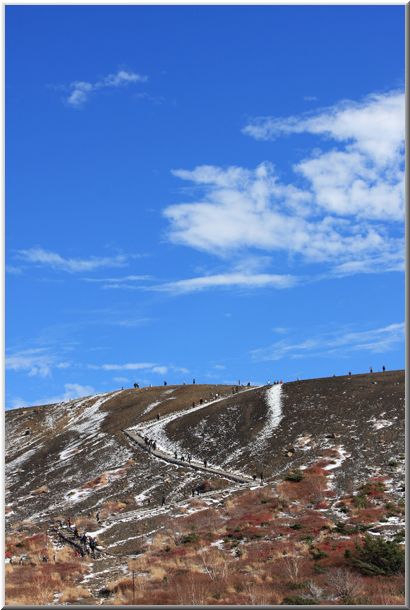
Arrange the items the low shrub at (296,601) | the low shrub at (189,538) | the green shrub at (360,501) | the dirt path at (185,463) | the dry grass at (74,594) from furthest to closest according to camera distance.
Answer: the dirt path at (185,463)
the green shrub at (360,501)
the low shrub at (189,538)
the dry grass at (74,594)
the low shrub at (296,601)

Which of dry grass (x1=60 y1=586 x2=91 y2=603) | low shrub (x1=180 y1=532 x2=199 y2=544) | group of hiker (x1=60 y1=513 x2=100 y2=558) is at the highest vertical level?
dry grass (x1=60 y1=586 x2=91 y2=603)

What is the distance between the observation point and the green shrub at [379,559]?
2900cm

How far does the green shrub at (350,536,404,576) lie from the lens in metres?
29.0

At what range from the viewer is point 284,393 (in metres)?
96.8

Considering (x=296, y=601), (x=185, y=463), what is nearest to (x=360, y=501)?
(x=296, y=601)

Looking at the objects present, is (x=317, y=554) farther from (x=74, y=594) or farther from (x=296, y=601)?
(x=74, y=594)

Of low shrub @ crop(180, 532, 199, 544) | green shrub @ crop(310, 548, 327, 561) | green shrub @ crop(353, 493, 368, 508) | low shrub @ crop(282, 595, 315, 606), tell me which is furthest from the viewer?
green shrub @ crop(353, 493, 368, 508)

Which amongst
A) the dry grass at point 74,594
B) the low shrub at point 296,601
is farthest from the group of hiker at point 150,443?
the low shrub at point 296,601

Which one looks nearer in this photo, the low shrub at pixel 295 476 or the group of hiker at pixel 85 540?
the group of hiker at pixel 85 540

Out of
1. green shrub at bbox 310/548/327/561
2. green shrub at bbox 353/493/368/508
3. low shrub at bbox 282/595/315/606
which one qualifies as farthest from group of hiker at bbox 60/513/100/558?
green shrub at bbox 353/493/368/508

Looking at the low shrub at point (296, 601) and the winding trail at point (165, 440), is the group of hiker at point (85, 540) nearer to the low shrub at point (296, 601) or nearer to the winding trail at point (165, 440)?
the winding trail at point (165, 440)

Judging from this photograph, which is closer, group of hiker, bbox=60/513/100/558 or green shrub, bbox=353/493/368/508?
group of hiker, bbox=60/513/100/558

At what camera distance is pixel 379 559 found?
29797 millimetres

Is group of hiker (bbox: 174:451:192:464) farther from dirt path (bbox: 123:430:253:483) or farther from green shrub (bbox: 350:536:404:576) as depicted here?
green shrub (bbox: 350:536:404:576)
